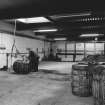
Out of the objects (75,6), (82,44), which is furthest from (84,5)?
(82,44)

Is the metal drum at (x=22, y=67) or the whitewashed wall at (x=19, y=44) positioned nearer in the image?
the metal drum at (x=22, y=67)

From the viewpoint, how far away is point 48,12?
13.3 ft

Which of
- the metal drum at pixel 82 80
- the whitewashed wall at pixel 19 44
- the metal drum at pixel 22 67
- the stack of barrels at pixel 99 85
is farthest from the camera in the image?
the whitewashed wall at pixel 19 44

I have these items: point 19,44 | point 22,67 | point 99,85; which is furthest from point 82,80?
point 19,44

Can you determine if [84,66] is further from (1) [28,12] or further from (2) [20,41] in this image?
(2) [20,41]

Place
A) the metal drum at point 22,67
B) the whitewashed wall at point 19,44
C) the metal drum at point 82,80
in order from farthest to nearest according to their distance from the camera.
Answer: the whitewashed wall at point 19,44 → the metal drum at point 22,67 → the metal drum at point 82,80

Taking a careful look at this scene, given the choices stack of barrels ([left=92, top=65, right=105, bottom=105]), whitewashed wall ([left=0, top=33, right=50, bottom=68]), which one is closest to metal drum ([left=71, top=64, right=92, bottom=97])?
stack of barrels ([left=92, top=65, right=105, bottom=105])

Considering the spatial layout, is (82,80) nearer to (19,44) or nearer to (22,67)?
(22,67)

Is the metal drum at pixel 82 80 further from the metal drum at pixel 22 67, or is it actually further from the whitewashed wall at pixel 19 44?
the whitewashed wall at pixel 19 44

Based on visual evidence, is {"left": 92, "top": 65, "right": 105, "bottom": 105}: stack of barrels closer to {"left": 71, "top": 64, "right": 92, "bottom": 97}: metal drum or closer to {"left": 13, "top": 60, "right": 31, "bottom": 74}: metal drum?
{"left": 71, "top": 64, "right": 92, "bottom": 97}: metal drum

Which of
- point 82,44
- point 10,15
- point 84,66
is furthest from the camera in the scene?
point 82,44

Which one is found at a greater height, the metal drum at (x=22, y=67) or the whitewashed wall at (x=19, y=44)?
the whitewashed wall at (x=19, y=44)

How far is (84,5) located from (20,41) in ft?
26.2

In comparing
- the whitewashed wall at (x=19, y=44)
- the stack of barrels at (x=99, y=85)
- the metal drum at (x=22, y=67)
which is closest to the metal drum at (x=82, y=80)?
the stack of barrels at (x=99, y=85)
